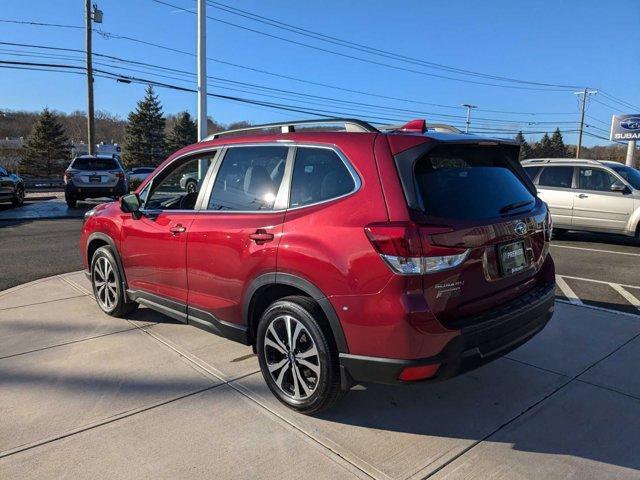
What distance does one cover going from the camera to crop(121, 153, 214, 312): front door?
158 inches

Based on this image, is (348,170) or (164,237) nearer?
(348,170)

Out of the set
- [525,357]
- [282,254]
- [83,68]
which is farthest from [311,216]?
[83,68]

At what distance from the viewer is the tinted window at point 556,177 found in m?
11.1

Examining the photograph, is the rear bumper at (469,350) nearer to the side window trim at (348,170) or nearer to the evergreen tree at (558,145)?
the side window trim at (348,170)

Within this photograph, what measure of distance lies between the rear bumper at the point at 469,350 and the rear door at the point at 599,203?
857cm

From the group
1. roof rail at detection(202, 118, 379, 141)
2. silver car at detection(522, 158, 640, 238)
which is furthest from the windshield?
roof rail at detection(202, 118, 379, 141)

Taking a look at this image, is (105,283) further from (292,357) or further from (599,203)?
(599,203)

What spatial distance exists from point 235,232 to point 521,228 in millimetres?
1895

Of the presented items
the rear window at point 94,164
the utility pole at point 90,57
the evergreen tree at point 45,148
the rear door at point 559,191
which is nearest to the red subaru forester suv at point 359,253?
the rear door at point 559,191

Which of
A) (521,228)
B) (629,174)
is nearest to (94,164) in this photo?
(629,174)

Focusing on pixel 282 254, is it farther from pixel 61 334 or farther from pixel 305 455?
pixel 61 334

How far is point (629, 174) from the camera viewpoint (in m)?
10.5

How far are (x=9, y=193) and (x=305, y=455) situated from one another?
1646cm

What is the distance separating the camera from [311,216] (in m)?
2.98
